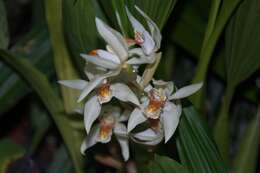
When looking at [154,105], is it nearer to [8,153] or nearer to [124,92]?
[124,92]

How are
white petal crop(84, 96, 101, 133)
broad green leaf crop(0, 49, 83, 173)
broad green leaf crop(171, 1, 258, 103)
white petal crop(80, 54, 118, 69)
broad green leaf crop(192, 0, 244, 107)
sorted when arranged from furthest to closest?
broad green leaf crop(171, 1, 258, 103) → broad green leaf crop(0, 49, 83, 173) → broad green leaf crop(192, 0, 244, 107) → white petal crop(84, 96, 101, 133) → white petal crop(80, 54, 118, 69)

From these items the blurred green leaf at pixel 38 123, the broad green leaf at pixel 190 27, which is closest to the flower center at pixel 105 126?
the broad green leaf at pixel 190 27

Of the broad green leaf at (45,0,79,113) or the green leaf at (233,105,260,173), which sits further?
the green leaf at (233,105,260,173)

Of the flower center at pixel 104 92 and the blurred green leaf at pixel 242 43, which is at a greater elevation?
the flower center at pixel 104 92

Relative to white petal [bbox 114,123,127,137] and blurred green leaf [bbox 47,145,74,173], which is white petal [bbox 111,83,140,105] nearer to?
white petal [bbox 114,123,127,137]

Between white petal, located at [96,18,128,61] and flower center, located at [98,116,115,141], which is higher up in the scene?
white petal, located at [96,18,128,61]

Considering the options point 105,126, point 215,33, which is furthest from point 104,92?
point 215,33

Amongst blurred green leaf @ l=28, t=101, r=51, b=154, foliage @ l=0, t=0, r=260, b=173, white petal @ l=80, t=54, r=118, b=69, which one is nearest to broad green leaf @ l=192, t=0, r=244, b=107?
foliage @ l=0, t=0, r=260, b=173

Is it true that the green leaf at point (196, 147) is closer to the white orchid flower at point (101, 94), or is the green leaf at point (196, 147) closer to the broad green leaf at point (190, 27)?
the white orchid flower at point (101, 94)
